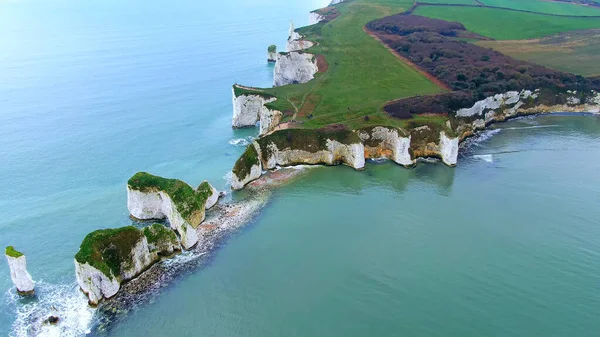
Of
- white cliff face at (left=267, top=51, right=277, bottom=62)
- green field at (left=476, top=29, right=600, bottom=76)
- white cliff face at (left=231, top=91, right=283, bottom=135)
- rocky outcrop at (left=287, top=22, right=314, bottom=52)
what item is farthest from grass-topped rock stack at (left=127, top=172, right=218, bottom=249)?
green field at (left=476, top=29, right=600, bottom=76)

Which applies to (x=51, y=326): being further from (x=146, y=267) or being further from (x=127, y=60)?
(x=127, y=60)

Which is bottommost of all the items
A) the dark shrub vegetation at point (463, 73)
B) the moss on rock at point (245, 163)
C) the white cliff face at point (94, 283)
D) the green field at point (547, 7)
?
the white cliff face at point (94, 283)

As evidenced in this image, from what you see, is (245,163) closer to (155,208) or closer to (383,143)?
(155,208)

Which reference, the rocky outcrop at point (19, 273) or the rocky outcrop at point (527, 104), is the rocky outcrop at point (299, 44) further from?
the rocky outcrop at point (19, 273)

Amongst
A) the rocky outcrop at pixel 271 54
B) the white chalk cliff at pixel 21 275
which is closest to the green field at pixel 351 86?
the rocky outcrop at pixel 271 54

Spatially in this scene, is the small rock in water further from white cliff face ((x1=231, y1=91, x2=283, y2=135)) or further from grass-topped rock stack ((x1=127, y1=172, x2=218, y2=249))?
white cliff face ((x1=231, y1=91, x2=283, y2=135))

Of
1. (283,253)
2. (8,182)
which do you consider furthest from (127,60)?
(283,253)
